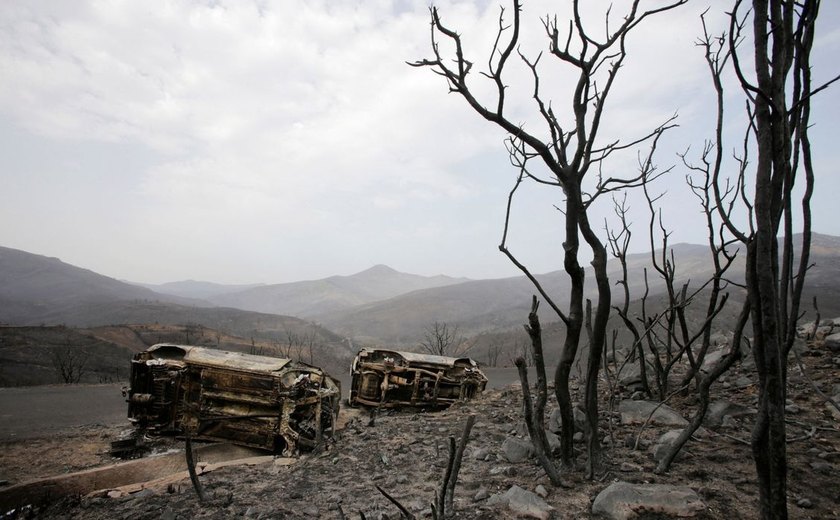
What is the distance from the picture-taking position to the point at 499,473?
4672 mm

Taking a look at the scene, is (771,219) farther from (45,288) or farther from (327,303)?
(327,303)

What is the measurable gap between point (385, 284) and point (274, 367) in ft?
485

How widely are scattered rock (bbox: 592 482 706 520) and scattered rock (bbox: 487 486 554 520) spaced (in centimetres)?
41

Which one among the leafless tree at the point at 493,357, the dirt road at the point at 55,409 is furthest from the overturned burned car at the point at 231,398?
the leafless tree at the point at 493,357

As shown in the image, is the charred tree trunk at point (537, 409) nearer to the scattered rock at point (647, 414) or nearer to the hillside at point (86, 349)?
the scattered rock at point (647, 414)

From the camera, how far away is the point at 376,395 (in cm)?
973

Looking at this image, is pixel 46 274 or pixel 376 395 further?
pixel 46 274

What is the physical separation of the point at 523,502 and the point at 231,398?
16.7 feet

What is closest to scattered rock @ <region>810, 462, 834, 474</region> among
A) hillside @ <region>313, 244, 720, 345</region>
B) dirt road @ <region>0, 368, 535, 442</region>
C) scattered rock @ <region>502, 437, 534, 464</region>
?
scattered rock @ <region>502, 437, 534, 464</region>

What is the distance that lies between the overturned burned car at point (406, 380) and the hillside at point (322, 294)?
98285 mm

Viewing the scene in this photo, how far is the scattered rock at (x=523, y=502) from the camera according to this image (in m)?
3.57

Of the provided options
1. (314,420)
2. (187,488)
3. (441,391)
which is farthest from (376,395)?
(187,488)

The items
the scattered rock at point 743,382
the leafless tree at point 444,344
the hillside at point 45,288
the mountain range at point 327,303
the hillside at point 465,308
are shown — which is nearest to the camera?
the scattered rock at point 743,382

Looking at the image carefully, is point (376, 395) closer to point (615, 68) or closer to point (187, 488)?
point (187, 488)
